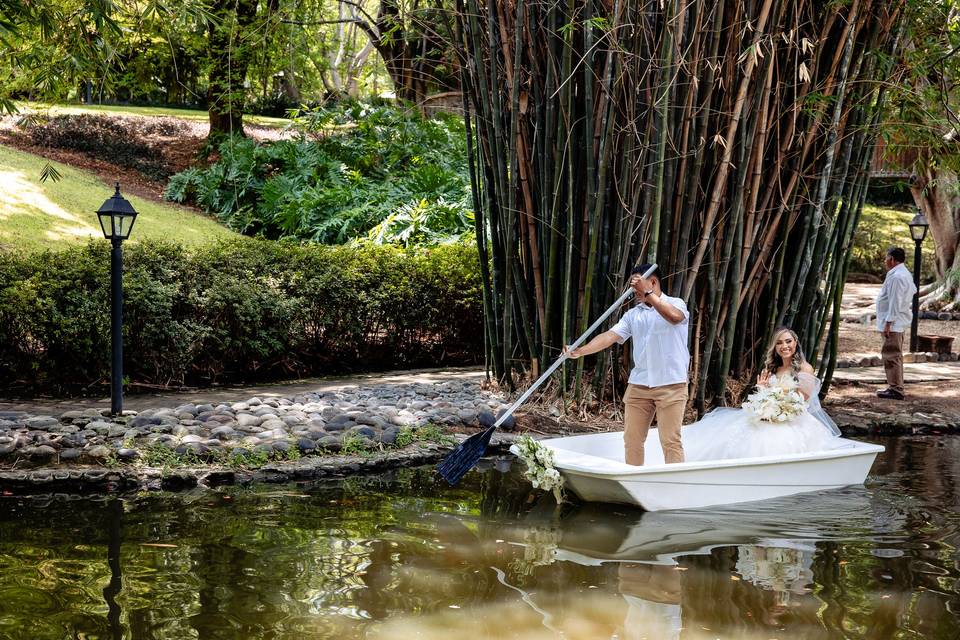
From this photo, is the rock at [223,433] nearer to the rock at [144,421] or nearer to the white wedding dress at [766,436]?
the rock at [144,421]

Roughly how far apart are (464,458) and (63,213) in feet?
31.1

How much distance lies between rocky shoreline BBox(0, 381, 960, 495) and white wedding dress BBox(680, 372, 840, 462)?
1.26 meters

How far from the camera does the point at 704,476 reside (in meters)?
4.36

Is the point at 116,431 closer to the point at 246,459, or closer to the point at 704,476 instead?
the point at 246,459

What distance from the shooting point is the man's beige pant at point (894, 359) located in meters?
7.28

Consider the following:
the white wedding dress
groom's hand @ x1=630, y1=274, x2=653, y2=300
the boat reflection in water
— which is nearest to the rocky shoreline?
the white wedding dress

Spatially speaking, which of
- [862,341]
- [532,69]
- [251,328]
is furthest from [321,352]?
[862,341]

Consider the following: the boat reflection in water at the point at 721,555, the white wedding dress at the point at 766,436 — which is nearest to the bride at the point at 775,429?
the white wedding dress at the point at 766,436

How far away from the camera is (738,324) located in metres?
6.37

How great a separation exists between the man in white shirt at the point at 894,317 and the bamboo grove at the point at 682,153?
3.82 ft

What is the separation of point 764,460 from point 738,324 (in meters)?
2.04

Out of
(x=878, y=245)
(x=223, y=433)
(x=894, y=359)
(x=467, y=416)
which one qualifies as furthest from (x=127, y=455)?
(x=878, y=245)

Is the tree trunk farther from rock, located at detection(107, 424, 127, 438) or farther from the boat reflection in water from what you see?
the boat reflection in water

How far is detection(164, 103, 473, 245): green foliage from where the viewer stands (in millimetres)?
10750
